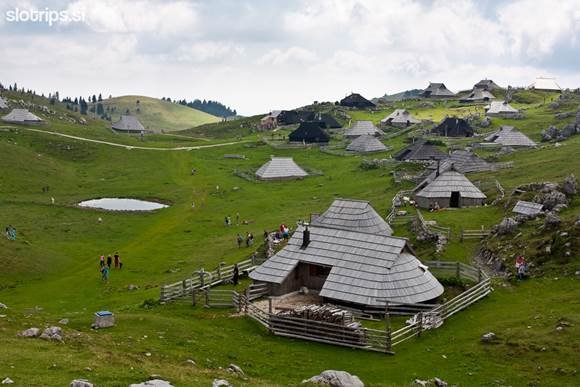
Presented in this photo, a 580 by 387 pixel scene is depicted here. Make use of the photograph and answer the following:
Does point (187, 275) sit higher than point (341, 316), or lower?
lower

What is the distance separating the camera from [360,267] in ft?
125

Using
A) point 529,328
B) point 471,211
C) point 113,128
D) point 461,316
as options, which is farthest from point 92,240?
point 113,128

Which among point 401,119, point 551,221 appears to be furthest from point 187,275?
point 401,119

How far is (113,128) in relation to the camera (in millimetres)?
181500

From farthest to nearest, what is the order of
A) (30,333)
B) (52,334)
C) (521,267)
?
(521,267), (52,334), (30,333)

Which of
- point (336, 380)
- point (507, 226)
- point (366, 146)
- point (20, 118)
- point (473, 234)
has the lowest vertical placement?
point (336, 380)

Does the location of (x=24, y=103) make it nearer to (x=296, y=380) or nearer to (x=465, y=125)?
(x=465, y=125)

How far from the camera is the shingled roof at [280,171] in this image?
9875 centimetres

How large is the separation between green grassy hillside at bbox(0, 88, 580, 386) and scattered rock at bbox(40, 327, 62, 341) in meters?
0.48

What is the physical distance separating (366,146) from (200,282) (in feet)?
253

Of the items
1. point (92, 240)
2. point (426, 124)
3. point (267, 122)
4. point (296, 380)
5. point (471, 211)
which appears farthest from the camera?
point (267, 122)

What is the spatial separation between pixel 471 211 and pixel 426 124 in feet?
266

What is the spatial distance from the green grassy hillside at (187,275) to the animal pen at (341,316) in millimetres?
637

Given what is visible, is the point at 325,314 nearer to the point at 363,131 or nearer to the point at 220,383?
the point at 220,383
